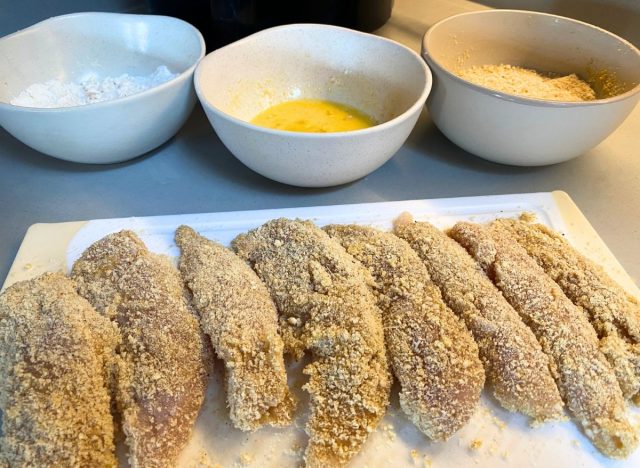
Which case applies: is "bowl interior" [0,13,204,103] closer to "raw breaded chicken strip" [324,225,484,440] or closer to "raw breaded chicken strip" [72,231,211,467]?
"raw breaded chicken strip" [72,231,211,467]

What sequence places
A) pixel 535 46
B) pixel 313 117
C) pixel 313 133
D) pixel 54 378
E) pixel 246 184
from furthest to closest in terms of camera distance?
pixel 535 46 → pixel 313 117 → pixel 246 184 → pixel 313 133 → pixel 54 378

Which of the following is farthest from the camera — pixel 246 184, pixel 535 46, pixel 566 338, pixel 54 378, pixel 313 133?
pixel 535 46

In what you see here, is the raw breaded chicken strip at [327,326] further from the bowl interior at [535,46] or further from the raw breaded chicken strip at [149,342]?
the bowl interior at [535,46]

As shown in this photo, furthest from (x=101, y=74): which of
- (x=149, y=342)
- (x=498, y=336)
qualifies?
(x=498, y=336)

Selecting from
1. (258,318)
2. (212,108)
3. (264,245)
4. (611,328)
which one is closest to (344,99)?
(212,108)

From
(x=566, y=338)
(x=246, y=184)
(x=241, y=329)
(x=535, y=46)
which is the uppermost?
(x=535, y=46)

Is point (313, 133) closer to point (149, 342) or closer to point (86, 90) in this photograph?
point (149, 342)
